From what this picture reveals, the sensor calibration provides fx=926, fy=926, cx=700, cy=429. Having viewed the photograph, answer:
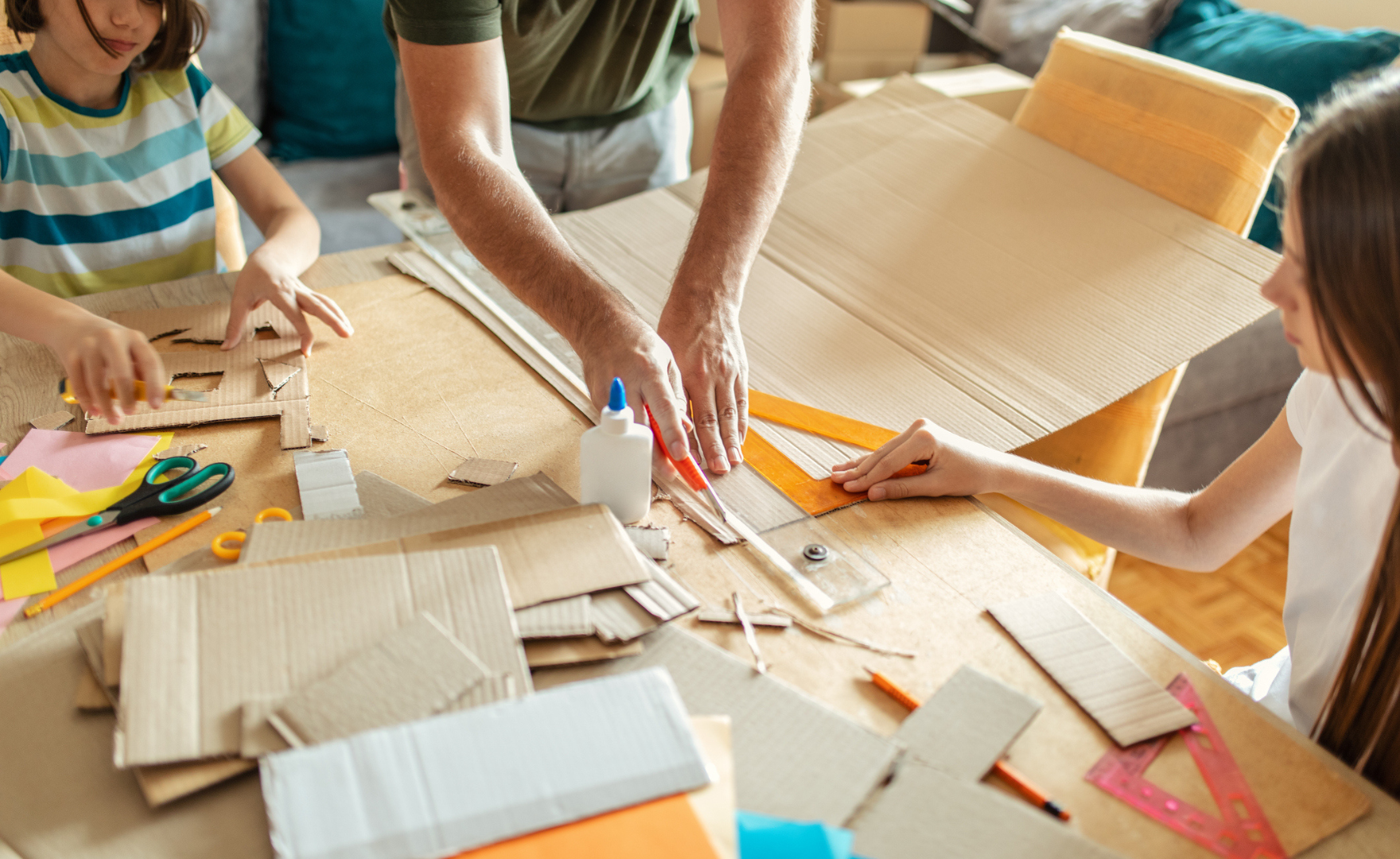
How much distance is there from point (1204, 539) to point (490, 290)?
85 cm

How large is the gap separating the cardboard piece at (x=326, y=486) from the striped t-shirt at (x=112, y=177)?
0.67m

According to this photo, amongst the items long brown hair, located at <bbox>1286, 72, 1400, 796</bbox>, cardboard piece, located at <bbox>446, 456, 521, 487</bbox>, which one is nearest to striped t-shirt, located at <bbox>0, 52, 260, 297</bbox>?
cardboard piece, located at <bbox>446, 456, 521, 487</bbox>

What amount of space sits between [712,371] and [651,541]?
0.25 metres

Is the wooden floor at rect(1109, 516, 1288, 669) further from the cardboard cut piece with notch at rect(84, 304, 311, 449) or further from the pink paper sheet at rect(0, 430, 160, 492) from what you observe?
the pink paper sheet at rect(0, 430, 160, 492)

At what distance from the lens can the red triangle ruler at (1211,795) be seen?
57 centimetres

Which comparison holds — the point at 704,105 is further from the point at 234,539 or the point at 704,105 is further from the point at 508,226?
the point at 234,539

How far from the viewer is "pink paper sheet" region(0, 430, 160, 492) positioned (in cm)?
83

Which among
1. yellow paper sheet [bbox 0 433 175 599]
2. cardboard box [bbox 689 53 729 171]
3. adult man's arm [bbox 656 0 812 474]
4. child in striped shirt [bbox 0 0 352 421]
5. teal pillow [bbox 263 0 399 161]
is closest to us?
yellow paper sheet [bbox 0 433 175 599]

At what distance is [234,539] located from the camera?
0.74m

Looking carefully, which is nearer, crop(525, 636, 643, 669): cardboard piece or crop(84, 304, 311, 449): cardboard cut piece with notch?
crop(525, 636, 643, 669): cardboard piece

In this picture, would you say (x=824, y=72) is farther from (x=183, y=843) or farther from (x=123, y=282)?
(x=183, y=843)

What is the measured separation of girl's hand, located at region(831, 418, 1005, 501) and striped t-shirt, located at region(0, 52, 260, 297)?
107cm

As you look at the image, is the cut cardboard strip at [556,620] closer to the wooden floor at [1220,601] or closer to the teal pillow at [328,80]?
the wooden floor at [1220,601]

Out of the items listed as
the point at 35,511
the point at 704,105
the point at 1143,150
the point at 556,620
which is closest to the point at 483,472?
the point at 556,620
